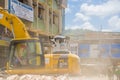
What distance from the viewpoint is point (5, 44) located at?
23.2 metres

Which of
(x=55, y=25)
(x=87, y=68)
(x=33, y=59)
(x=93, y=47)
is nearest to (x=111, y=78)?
(x=87, y=68)

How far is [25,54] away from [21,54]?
0.55 feet

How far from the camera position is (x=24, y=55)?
12391 mm

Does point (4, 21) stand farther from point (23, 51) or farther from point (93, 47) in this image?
point (93, 47)

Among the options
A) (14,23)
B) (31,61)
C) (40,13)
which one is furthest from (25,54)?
(40,13)

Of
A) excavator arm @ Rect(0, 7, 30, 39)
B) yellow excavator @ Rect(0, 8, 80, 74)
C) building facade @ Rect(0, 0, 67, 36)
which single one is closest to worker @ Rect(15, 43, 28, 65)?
yellow excavator @ Rect(0, 8, 80, 74)

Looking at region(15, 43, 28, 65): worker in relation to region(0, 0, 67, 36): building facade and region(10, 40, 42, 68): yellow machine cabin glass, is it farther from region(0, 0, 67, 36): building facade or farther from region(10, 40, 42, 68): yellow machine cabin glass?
region(0, 0, 67, 36): building facade

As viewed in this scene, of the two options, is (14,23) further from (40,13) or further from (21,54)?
(40,13)

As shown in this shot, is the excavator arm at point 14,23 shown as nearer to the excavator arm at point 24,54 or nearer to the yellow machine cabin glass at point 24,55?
the excavator arm at point 24,54

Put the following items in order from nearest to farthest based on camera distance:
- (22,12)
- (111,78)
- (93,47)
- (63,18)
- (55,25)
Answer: (111,78) → (22,12) → (93,47) → (55,25) → (63,18)

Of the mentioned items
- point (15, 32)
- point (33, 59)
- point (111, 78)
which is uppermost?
point (15, 32)

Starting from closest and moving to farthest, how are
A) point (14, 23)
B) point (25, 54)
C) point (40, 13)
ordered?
point (25, 54), point (14, 23), point (40, 13)

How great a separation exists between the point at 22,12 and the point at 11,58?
500 inches

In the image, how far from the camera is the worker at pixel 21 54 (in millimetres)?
12344
